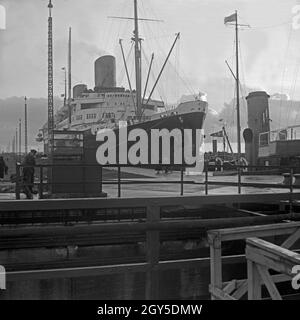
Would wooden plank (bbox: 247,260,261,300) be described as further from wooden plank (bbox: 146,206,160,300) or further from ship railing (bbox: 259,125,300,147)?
ship railing (bbox: 259,125,300,147)

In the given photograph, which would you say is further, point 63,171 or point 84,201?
point 63,171

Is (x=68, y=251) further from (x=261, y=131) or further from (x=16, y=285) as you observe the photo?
(x=261, y=131)

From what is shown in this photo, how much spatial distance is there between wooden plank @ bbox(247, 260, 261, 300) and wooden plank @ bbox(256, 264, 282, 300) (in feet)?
0.14

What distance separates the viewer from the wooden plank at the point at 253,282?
2592mm

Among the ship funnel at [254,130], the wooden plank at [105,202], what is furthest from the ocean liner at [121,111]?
the wooden plank at [105,202]

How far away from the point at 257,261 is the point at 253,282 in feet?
0.60

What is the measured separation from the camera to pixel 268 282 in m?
2.54

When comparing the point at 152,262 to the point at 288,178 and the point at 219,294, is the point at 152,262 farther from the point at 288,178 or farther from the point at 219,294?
the point at 288,178

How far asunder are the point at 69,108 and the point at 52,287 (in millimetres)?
34233

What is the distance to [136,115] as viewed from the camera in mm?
29922

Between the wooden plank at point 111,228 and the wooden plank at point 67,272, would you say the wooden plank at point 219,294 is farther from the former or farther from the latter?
the wooden plank at point 67,272

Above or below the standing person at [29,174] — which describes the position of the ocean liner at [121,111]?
above

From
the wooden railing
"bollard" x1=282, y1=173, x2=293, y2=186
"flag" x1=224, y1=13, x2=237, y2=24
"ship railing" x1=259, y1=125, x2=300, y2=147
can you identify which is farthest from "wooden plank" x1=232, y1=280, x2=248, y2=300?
"ship railing" x1=259, y1=125, x2=300, y2=147
